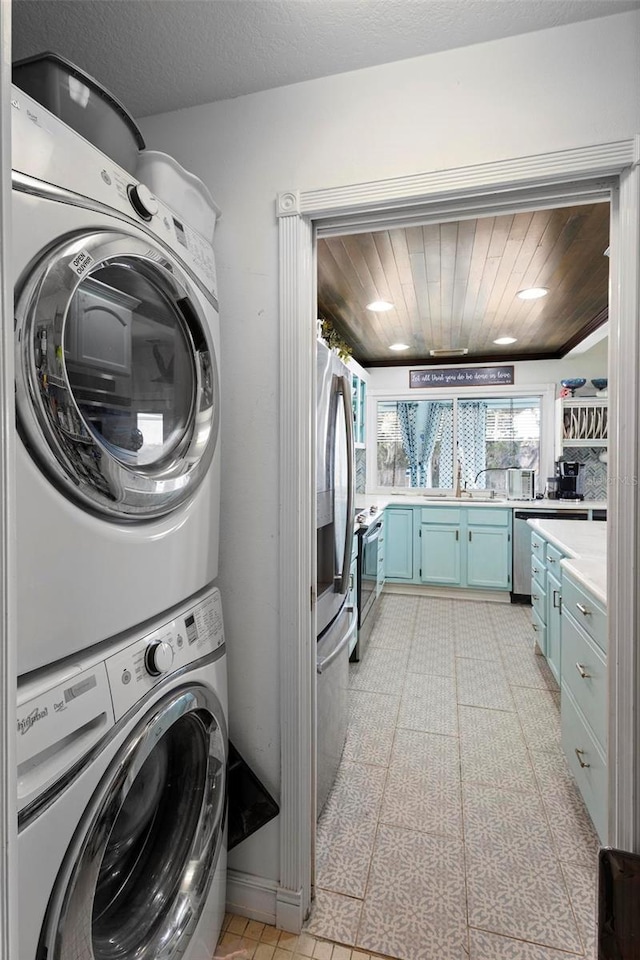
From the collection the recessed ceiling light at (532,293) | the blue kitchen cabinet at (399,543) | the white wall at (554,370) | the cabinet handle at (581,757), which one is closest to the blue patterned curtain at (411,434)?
the white wall at (554,370)

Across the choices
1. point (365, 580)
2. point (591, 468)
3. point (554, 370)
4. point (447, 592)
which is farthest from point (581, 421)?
point (365, 580)

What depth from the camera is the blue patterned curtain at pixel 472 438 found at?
18.4 ft

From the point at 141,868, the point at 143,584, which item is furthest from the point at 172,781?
the point at 143,584

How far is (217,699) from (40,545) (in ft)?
2.37

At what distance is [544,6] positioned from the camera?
3.93ft

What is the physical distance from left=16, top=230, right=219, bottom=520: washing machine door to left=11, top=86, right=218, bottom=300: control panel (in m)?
0.07

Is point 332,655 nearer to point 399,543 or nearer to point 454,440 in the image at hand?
point 399,543

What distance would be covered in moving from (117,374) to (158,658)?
1.92 feet

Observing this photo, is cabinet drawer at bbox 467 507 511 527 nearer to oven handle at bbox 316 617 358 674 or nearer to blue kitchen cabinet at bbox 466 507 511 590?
blue kitchen cabinet at bbox 466 507 511 590

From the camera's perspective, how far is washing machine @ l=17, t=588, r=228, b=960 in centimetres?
74

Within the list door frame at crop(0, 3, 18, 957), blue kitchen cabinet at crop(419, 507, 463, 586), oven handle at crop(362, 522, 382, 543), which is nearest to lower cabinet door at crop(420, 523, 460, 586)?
blue kitchen cabinet at crop(419, 507, 463, 586)

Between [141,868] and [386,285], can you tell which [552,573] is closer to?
[386,285]

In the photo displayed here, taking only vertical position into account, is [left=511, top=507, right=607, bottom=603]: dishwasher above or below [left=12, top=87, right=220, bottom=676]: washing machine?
below

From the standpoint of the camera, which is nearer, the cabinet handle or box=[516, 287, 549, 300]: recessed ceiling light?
the cabinet handle
